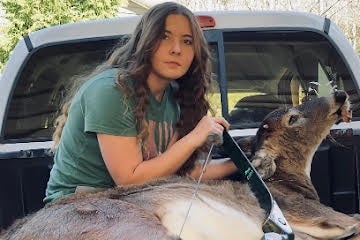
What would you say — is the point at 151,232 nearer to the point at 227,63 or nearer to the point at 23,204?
the point at 23,204

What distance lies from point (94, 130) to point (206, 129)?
0.58 meters

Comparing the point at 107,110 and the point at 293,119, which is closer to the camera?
the point at 107,110

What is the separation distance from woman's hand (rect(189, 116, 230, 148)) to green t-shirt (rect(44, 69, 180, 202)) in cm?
34

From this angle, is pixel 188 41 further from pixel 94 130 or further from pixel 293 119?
pixel 293 119

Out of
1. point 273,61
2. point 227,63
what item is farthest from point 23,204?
point 273,61

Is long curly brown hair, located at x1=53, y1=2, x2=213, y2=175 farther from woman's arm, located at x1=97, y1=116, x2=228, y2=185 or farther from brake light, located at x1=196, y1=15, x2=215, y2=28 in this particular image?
brake light, located at x1=196, y1=15, x2=215, y2=28

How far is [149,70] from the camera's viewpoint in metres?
4.03

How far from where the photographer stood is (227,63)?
206 inches

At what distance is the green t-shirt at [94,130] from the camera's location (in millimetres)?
3740

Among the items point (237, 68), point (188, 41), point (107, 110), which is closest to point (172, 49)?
point (188, 41)

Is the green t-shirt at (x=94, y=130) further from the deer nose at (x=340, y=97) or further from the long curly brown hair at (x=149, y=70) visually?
the deer nose at (x=340, y=97)

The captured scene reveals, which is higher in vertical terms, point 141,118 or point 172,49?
point 172,49

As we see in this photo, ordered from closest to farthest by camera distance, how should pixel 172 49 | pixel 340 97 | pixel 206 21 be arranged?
pixel 172 49
pixel 340 97
pixel 206 21

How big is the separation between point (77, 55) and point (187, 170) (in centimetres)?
153
